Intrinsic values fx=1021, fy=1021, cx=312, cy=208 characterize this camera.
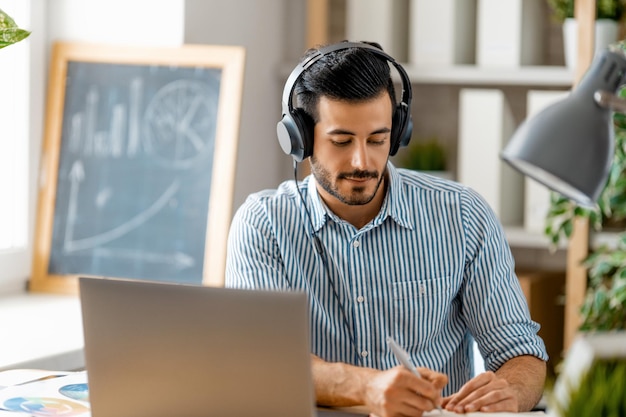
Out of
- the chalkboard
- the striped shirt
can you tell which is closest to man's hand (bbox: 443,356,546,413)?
the striped shirt

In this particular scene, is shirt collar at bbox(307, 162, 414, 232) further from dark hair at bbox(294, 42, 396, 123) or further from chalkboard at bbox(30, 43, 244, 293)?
chalkboard at bbox(30, 43, 244, 293)

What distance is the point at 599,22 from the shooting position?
8.91ft

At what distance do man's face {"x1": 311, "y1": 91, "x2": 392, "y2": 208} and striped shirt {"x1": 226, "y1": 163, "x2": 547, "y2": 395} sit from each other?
8 centimetres

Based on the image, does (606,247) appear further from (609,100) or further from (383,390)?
(609,100)

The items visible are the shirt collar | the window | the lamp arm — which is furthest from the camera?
the window

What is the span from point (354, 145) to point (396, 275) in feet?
0.82

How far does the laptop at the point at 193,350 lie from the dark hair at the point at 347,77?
645 mm

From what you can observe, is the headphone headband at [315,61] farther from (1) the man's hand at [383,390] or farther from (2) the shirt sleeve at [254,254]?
(1) the man's hand at [383,390]

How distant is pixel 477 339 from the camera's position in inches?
71.5

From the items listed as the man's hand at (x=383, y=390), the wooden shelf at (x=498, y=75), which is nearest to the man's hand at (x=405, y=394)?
the man's hand at (x=383, y=390)

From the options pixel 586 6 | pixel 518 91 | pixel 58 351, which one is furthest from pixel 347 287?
pixel 518 91

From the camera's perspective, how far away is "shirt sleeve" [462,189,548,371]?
69.7 inches

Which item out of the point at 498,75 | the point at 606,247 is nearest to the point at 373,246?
the point at 606,247

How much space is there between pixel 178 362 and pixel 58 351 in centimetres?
103
